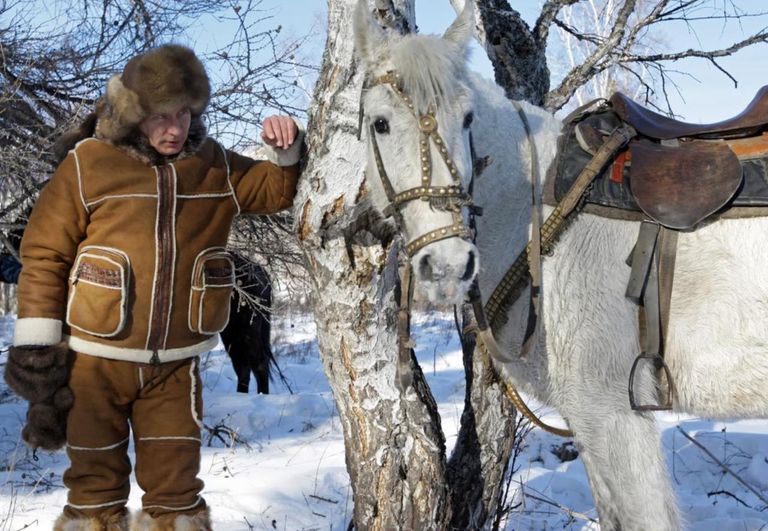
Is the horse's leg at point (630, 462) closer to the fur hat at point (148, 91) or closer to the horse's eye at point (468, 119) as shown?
the horse's eye at point (468, 119)

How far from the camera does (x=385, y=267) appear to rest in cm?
267

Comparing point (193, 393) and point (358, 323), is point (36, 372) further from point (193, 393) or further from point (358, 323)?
point (358, 323)

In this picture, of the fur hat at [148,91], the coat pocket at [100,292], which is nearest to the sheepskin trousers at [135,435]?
the coat pocket at [100,292]

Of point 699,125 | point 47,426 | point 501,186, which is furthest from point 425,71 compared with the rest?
point 47,426

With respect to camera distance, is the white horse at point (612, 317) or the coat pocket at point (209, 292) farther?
the coat pocket at point (209, 292)

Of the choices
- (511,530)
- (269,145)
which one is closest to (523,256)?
(269,145)

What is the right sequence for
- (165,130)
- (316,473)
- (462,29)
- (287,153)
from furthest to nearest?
(316,473)
(287,153)
(165,130)
(462,29)

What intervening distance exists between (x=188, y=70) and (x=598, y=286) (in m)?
1.66

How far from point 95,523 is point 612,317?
192 cm

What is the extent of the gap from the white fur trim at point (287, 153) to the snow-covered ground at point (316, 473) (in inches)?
72.3

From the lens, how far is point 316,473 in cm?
413

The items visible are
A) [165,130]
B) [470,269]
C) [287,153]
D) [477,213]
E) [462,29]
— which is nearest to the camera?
[470,269]

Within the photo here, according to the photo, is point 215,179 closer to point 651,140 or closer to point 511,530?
point 651,140

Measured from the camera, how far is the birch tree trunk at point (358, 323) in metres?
2.56
